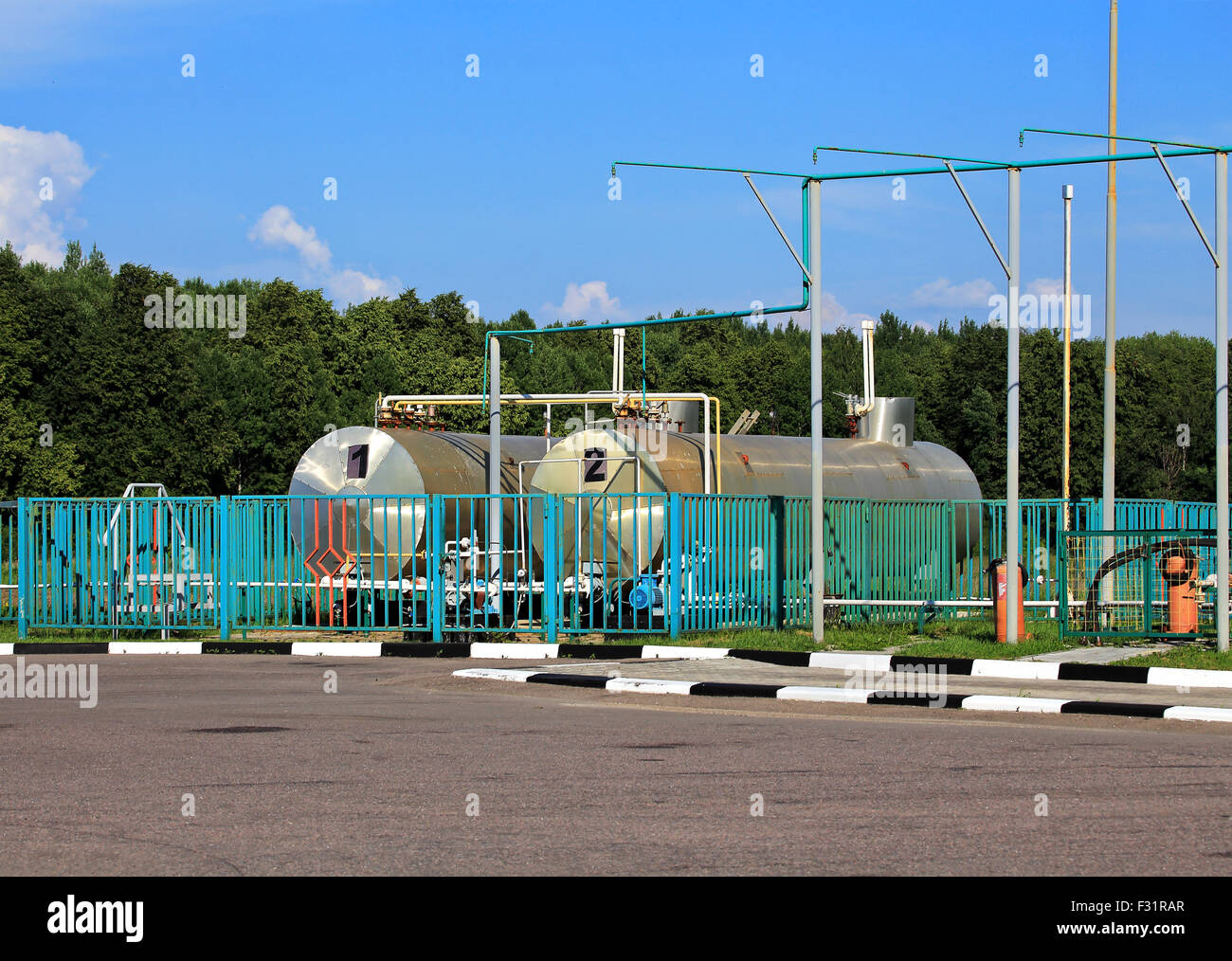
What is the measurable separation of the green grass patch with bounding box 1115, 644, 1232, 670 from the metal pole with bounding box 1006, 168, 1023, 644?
1.72 metres

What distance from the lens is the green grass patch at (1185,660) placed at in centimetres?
1513

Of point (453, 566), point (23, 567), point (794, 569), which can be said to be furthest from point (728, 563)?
point (23, 567)

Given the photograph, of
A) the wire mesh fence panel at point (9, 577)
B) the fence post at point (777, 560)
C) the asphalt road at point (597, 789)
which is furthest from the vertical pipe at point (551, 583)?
the wire mesh fence panel at point (9, 577)

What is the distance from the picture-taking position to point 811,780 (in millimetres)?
8969

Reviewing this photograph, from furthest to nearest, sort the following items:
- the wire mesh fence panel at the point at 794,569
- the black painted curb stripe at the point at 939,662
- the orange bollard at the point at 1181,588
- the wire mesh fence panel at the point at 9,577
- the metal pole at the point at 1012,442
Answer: the wire mesh fence panel at the point at 9,577
the wire mesh fence panel at the point at 794,569
the orange bollard at the point at 1181,588
the metal pole at the point at 1012,442
the black painted curb stripe at the point at 939,662

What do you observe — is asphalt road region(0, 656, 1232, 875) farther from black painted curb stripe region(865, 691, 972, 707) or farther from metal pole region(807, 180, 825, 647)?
metal pole region(807, 180, 825, 647)

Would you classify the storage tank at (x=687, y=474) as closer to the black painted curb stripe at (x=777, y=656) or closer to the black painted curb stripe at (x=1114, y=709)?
the black painted curb stripe at (x=777, y=656)

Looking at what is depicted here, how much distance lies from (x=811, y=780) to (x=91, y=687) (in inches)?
356

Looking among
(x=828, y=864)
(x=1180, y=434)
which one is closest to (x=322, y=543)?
(x=828, y=864)

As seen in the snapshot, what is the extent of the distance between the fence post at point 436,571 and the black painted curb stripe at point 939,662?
639 cm

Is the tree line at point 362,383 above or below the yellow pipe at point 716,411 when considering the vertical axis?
above

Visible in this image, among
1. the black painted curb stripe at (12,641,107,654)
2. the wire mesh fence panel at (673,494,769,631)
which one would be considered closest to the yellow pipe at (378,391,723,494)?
the wire mesh fence panel at (673,494,769,631)

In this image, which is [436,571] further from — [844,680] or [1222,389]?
[1222,389]

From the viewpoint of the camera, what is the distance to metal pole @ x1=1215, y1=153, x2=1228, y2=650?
51.7 ft
